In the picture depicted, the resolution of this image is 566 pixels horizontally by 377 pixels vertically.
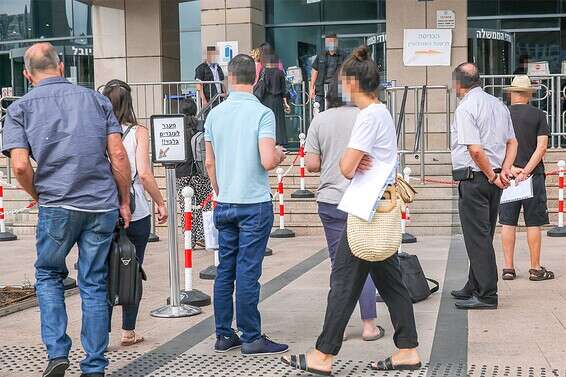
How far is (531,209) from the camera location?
334 inches

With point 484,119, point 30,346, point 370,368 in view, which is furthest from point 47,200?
point 484,119

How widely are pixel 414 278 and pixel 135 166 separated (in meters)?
2.68

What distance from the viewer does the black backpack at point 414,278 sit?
731 centimetres

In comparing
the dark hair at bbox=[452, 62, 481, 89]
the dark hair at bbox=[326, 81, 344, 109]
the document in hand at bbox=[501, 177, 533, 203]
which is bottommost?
the document in hand at bbox=[501, 177, 533, 203]

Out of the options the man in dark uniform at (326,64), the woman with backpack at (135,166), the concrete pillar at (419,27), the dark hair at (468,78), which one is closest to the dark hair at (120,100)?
the woman with backpack at (135,166)

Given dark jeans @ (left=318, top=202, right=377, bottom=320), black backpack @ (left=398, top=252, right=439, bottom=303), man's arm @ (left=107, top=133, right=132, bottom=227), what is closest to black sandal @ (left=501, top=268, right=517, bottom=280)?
black backpack @ (left=398, top=252, right=439, bottom=303)

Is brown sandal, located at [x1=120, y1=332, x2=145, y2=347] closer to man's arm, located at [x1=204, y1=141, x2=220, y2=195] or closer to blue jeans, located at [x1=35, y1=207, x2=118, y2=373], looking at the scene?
blue jeans, located at [x1=35, y1=207, x2=118, y2=373]

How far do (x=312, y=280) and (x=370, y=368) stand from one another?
3337mm

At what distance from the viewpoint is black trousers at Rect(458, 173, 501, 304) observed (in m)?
6.98

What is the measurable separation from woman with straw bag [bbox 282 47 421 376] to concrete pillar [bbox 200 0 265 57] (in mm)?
12833

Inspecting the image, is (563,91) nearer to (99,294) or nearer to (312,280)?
(312,280)

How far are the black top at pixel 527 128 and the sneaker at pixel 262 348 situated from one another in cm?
353

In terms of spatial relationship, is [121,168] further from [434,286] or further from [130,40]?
[130,40]

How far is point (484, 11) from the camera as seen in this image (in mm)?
19156
